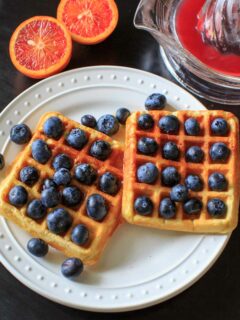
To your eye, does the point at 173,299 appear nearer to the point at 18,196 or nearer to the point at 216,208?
the point at 216,208

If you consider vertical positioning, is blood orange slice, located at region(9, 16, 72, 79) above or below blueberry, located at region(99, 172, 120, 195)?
above

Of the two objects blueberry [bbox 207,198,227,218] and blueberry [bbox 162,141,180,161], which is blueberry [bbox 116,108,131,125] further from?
blueberry [bbox 207,198,227,218]

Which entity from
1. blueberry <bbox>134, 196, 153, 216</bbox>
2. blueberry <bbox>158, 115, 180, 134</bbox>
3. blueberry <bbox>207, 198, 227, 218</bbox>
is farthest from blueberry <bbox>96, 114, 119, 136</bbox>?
blueberry <bbox>207, 198, 227, 218</bbox>

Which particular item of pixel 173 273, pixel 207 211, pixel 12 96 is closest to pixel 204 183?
pixel 207 211

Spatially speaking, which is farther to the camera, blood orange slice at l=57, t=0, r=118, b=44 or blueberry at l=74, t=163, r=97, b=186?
blood orange slice at l=57, t=0, r=118, b=44

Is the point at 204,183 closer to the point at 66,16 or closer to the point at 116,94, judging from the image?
the point at 116,94
